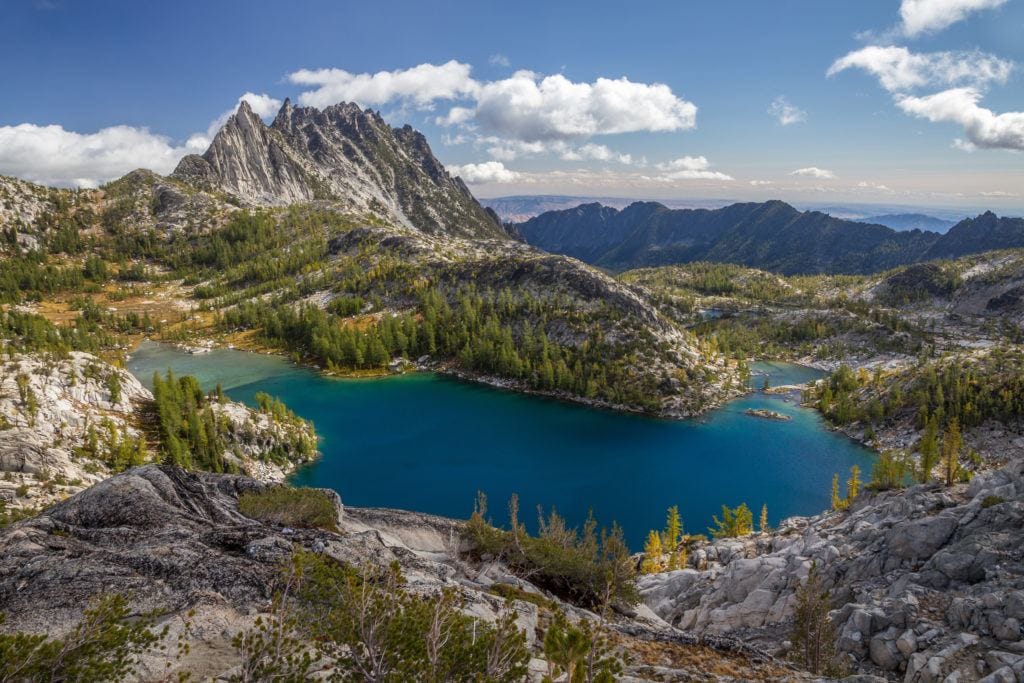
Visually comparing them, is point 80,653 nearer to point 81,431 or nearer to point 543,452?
point 81,431

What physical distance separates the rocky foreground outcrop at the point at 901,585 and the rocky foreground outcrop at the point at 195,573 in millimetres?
6940

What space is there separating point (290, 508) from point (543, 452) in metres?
66.7

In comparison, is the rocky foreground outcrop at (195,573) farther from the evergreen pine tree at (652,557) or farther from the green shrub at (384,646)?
the evergreen pine tree at (652,557)

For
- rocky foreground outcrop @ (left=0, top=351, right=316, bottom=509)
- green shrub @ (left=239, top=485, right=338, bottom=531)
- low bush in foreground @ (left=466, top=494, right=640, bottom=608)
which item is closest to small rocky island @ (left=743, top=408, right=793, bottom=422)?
low bush in foreground @ (left=466, top=494, right=640, bottom=608)

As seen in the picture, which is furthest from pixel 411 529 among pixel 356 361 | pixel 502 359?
pixel 356 361

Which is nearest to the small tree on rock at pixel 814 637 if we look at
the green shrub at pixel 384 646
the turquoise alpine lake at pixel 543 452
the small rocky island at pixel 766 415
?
the green shrub at pixel 384 646

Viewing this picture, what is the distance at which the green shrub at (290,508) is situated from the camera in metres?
33.1

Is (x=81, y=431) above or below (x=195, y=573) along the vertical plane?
below

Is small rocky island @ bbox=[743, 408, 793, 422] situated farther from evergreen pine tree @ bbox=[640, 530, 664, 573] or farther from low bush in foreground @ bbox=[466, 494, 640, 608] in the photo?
low bush in foreground @ bbox=[466, 494, 640, 608]

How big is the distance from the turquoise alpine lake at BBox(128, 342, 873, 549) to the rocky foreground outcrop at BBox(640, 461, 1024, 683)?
22.9 meters

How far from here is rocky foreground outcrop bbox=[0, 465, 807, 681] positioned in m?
21.0

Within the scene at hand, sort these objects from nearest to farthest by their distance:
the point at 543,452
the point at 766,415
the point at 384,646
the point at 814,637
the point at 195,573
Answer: the point at 384,646 → the point at 195,573 → the point at 814,637 → the point at 543,452 → the point at 766,415

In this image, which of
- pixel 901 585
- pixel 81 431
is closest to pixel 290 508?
pixel 901 585

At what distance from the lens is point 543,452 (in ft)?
318
